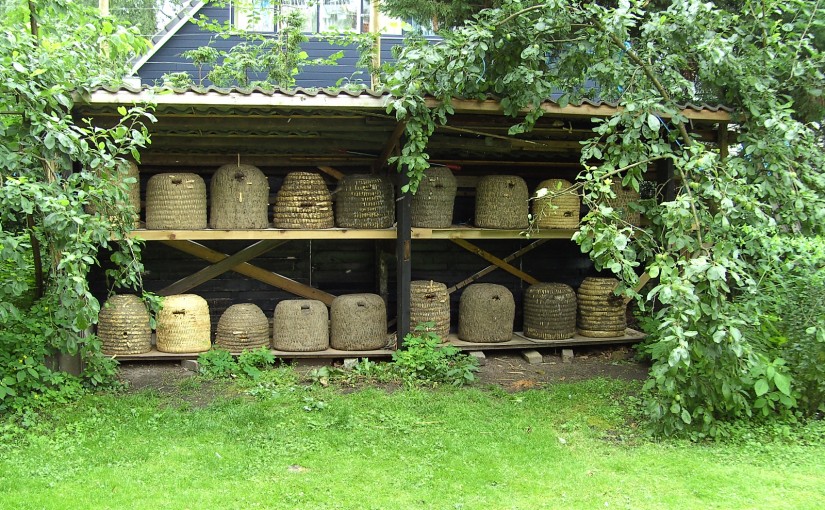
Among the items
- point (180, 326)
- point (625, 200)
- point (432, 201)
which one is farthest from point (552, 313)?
point (180, 326)

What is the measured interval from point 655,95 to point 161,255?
19.3ft

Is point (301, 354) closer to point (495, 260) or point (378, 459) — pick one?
point (378, 459)

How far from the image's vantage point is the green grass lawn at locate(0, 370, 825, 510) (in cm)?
407

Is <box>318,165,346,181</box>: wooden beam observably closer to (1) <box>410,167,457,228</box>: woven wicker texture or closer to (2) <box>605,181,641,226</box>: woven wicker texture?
(1) <box>410,167,457,228</box>: woven wicker texture

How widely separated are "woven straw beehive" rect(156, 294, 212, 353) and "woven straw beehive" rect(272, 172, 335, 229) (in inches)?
49.2

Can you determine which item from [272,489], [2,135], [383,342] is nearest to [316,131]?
[383,342]

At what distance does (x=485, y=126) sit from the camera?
712cm

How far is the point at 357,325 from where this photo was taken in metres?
7.23

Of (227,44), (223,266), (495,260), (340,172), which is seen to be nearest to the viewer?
(223,266)

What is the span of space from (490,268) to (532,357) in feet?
5.62

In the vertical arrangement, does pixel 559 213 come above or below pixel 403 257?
above

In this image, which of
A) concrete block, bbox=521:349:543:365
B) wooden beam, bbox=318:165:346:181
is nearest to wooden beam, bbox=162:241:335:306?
wooden beam, bbox=318:165:346:181

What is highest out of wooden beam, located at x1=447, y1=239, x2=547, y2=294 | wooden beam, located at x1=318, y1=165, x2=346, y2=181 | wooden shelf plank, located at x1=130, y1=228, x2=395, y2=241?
wooden beam, located at x1=318, y1=165, x2=346, y2=181

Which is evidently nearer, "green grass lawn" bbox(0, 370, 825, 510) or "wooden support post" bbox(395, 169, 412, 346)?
"green grass lawn" bbox(0, 370, 825, 510)
